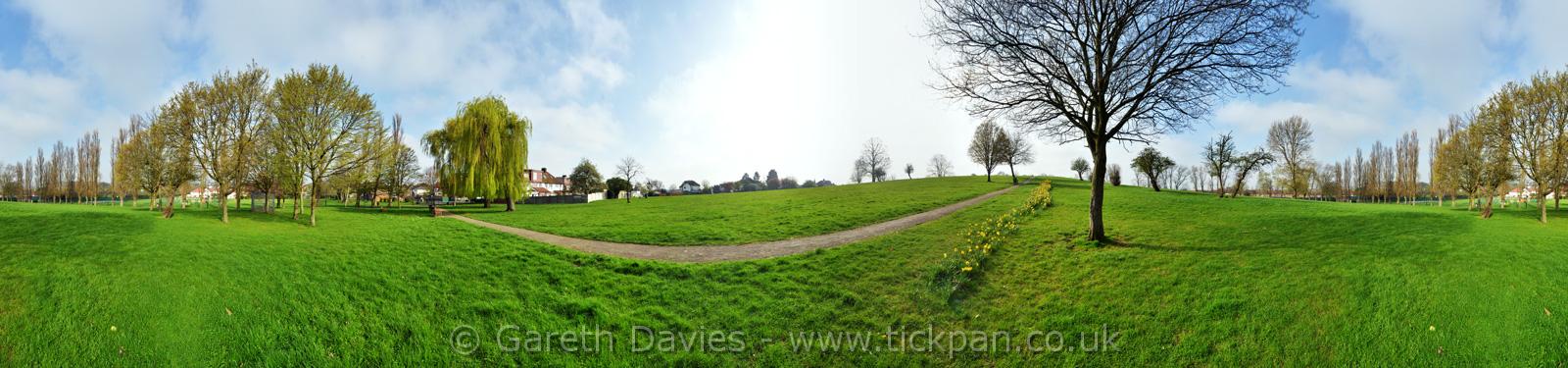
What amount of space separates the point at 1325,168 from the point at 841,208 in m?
70.6

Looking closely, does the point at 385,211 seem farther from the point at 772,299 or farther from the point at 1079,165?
the point at 1079,165

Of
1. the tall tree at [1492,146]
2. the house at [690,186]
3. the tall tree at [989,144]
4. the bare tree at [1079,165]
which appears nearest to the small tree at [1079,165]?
the bare tree at [1079,165]

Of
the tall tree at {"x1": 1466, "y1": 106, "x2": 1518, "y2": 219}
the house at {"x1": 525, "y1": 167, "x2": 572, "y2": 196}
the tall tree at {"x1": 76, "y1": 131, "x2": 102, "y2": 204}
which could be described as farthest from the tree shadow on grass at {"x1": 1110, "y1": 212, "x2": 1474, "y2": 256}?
the house at {"x1": 525, "y1": 167, "x2": 572, "y2": 196}

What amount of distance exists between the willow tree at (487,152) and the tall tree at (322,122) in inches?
444

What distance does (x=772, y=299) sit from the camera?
7.29 m

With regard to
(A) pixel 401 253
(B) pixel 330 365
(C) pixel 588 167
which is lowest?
(B) pixel 330 365

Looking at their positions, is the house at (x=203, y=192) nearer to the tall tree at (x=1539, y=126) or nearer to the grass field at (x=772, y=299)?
the grass field at (x=772, y=299)

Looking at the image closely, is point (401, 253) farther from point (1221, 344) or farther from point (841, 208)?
point (841, 208)

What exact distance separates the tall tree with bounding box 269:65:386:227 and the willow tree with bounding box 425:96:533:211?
11.3 m

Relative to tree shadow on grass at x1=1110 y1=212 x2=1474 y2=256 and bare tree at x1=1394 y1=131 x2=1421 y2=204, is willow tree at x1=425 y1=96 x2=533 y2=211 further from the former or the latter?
bare tree at x1=1394 y1=131 x2=1421 y2=204

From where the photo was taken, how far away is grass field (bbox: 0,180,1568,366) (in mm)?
5656

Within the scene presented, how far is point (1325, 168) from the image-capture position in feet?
194

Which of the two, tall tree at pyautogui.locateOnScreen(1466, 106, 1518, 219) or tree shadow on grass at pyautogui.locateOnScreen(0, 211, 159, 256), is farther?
tall tree at pyautogui.locateOnScreen(1466, 106, 1518, 219)

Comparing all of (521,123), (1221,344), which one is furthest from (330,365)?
(521,123)
